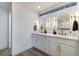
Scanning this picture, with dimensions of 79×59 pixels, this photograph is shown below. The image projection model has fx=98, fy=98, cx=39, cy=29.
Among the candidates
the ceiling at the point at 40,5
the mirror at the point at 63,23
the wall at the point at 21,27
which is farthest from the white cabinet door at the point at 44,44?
the ceiling at the point at 40,5

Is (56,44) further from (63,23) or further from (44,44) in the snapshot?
(63,23)

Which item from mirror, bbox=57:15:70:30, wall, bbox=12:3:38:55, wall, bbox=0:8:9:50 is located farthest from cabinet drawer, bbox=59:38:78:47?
wall, bbox=0:8:9:50

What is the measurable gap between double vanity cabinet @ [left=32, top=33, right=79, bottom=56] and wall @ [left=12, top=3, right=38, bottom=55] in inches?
6.3

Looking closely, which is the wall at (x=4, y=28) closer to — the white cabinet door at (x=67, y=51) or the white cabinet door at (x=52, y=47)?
the white cabinet door at (x=52, y=47)

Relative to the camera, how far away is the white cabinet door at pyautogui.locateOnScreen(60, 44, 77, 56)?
77.0 inches

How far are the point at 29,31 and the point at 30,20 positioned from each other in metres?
0.23

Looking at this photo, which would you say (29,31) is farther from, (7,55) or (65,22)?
(65,22)

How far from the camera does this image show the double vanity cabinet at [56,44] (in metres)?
1.95

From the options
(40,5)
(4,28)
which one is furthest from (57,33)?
(4,28)

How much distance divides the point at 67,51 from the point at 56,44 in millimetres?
263

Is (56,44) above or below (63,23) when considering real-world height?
below

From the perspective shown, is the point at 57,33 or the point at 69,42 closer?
the point at 69,42

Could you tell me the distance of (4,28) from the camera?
1963mm

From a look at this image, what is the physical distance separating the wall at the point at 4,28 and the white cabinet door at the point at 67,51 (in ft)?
3.71
